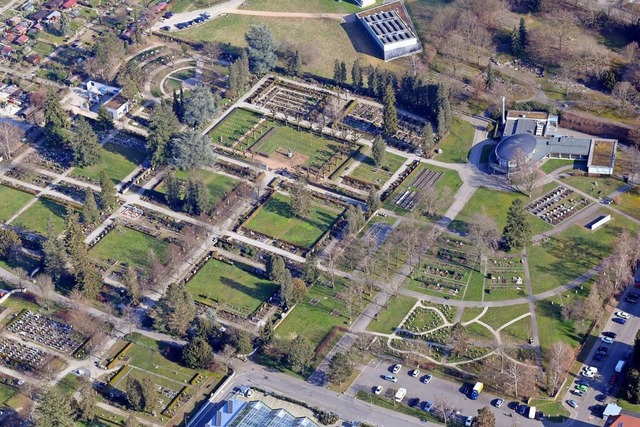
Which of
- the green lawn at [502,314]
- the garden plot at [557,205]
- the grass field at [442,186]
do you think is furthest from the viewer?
the grass field at [442,186]

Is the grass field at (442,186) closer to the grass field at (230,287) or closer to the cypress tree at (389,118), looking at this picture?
the cypress tree at (389,118)

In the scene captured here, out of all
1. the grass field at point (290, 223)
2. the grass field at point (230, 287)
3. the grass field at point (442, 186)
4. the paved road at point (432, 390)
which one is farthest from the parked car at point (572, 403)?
the grass field at point (290, 223)

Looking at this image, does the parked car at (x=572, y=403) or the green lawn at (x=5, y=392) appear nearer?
the parked car at (x=572, y=403)

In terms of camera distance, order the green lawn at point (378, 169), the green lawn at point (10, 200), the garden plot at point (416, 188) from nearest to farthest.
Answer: the garden plot at point (416, 188) < the green lawn at point (10, 200) < the green lawn at point (378, 169)

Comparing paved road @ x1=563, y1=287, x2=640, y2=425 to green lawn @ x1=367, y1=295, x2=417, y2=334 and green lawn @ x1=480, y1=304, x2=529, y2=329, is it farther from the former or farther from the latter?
green lawn @ x1=367, y1=295, x2=417, y2=334

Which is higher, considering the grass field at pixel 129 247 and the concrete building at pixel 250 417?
the grass field at pixel 129 247

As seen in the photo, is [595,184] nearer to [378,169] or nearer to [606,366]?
[378,169]
